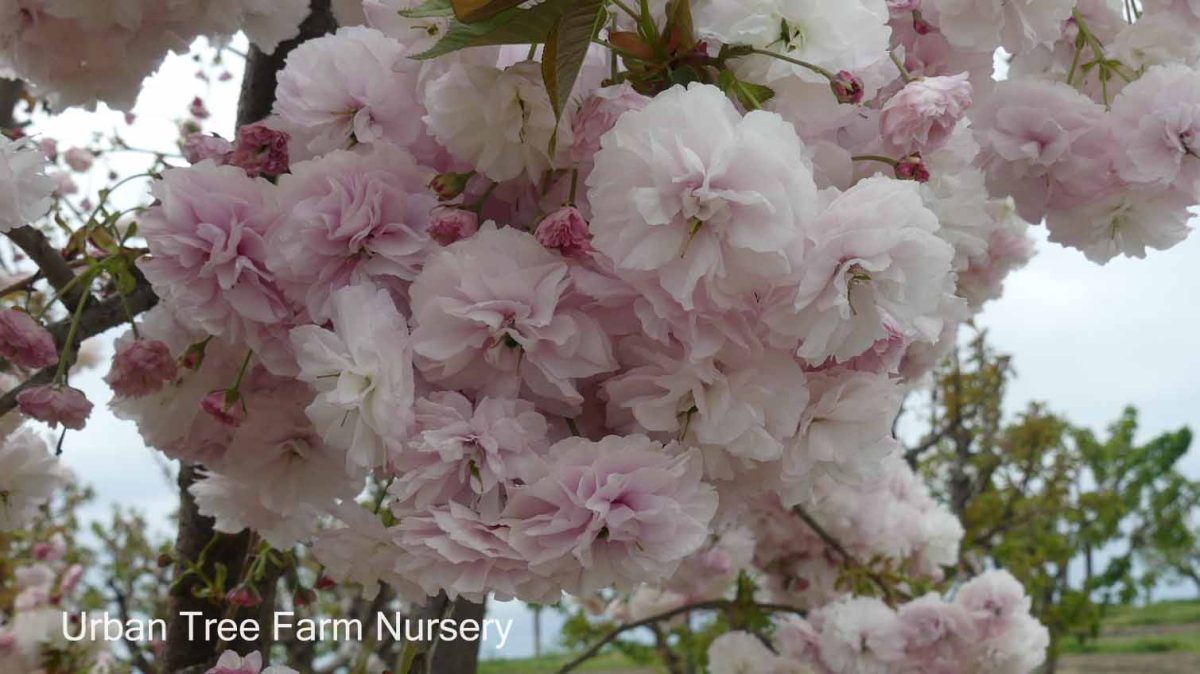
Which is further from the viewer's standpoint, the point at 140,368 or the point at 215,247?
the point at 140,368

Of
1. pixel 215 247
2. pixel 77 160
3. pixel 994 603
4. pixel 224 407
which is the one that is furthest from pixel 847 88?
pixel 77 160

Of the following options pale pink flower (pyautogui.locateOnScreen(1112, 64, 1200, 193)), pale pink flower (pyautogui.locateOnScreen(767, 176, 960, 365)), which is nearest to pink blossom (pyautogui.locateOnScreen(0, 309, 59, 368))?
pale pink flower (pyautogui.locateOnScreen(767, 176, 960, 365))

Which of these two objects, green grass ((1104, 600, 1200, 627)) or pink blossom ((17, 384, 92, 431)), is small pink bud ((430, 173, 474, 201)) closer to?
pink blossom ((17, 384, 92, 431))

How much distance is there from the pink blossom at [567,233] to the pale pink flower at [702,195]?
1.1 inches

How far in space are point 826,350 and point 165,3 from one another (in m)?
0.63

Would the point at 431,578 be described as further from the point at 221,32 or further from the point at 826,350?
the point at 221,32

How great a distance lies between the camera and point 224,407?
0.80 m

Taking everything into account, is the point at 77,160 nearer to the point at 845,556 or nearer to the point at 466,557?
the point at 845,556

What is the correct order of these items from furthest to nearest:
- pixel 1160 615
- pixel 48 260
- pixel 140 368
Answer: pixel 1160 615 < pixel 48 260 < pixel 140 368

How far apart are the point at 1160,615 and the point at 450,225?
8.65 meters

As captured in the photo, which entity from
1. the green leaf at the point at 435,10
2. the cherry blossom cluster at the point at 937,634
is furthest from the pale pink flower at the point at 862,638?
the green leaf at the point at 435,10

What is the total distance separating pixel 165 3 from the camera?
2.81 ft

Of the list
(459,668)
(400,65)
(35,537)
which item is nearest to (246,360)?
(400,65)

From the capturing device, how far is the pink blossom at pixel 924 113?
2.15 feet
